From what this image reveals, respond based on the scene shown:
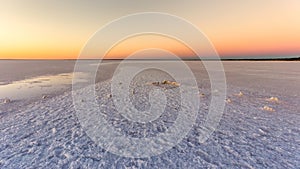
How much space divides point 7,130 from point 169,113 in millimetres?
5927

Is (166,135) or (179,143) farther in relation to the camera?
(166,135)

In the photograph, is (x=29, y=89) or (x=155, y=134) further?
(x=29, y=89)

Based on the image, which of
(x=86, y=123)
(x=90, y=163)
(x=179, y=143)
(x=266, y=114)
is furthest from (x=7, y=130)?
(x=266, y=114)

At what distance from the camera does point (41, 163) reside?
13.9 ft

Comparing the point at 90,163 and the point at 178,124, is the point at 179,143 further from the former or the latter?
the point at 90,163

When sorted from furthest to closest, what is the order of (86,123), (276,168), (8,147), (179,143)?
(86,123), (179,143), (8,147), (276,168)

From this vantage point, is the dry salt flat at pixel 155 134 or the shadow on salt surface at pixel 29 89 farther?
the shadow on salt surface at pixel 29 89

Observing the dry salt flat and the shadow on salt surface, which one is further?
the shadow on salt surface

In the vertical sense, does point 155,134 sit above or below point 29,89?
below

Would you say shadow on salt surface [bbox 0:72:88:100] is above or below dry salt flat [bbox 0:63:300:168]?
above

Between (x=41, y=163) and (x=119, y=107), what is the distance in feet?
15.1

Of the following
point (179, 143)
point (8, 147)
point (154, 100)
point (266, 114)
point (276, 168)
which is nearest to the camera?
point (276, 168)

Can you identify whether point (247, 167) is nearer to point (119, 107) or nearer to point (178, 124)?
point (178, 124)

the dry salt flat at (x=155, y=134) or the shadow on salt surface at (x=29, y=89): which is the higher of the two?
the shadow on salt surface at (x=29, y=89)
